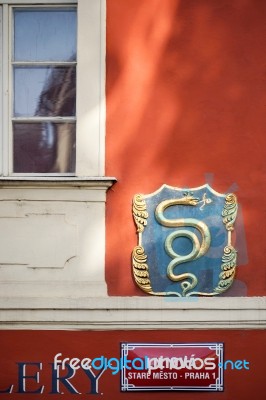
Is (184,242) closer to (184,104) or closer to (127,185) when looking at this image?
(127,185)

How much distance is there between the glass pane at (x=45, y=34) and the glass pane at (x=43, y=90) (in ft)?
0.35

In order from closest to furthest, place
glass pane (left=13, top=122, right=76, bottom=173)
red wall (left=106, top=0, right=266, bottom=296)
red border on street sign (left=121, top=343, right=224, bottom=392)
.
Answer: red border on street sign (left=121, top=343, right=224, bottom=392)
red wall (left=106, top=0, right=266, bottom=296)
glass pane (left=13, top=122, right=76, bottom=173)

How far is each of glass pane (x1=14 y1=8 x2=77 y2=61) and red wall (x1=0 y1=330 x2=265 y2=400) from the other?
227 cm

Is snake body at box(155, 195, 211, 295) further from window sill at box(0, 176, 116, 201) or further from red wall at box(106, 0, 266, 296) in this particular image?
window sill at box(0, 176, 116, 201)

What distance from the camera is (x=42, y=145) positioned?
8055mm

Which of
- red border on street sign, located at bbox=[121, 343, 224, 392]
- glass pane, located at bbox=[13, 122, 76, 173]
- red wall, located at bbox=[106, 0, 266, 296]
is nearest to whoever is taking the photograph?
red border on street sign, located at bbox=[121, 343, 224, 392]

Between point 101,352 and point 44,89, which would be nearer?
point 101,352

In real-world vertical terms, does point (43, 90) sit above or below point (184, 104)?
above

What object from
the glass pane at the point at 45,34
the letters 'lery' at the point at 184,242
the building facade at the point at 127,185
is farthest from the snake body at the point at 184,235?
the glass pane at the point at 45,34

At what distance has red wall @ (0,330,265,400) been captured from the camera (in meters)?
A: 7.80

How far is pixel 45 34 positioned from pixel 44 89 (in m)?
0.45

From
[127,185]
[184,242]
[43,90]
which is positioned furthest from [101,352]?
[43,90]

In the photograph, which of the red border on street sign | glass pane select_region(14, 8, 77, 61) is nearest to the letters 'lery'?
the red border on street sign

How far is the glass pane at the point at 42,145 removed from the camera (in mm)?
8023
